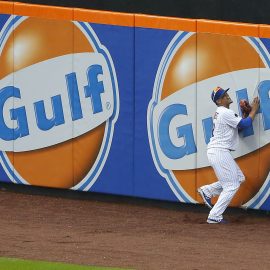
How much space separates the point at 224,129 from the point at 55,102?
243cm

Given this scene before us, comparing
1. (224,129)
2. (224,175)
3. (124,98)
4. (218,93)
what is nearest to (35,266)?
(224,175)

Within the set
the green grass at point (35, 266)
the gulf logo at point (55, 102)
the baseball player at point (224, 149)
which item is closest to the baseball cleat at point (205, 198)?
the baseball player at point (224, 149)

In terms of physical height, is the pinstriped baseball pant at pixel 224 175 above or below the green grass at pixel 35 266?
above

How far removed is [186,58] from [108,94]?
1.10 metres

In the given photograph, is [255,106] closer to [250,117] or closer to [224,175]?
[250,117]

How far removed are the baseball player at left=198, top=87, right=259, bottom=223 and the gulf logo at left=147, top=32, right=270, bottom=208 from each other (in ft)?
0.63

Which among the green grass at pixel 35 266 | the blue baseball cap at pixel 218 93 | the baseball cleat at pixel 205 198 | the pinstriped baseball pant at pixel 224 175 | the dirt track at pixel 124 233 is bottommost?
the green grass at pixel 35 266

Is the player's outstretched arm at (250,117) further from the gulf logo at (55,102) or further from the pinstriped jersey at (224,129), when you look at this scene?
the gulf logo at (55,102)

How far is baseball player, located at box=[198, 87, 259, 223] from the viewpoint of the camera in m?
13.0

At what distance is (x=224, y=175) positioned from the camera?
13.1 m

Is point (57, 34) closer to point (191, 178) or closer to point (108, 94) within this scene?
point (108, 94)

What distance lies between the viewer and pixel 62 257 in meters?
11.5

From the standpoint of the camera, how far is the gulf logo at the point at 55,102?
14.2 metres

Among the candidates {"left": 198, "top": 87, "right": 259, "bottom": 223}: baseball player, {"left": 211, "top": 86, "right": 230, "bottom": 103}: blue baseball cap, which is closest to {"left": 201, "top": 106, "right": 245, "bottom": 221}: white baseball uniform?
{"left": 198, "top": 87, "right": 259, "bottom": 223}: baseball player
